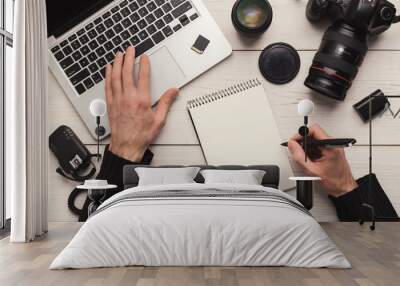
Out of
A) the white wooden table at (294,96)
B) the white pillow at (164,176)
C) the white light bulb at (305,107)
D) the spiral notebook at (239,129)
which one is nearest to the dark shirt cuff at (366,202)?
the white wooden table at (294,96)

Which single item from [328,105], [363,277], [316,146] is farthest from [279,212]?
[328,105]

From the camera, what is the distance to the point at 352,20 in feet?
11.6

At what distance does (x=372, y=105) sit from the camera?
12.5 feet

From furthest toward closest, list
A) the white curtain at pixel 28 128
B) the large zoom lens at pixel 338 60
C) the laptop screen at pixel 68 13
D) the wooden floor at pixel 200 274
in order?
the laptop screen at pixel 68 13
the large zoom lens at pixel 338 60
the white curtain at pixel 28 128
the wooden floor at pixel 200 274

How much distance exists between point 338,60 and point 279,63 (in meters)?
0.44

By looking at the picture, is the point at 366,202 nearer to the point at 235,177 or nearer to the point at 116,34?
the point at 235,177

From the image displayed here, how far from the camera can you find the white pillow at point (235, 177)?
11.4 ft

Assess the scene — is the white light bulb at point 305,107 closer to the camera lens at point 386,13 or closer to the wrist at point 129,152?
the camera lens at point 386,13

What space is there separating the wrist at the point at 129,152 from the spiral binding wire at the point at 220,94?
47cm

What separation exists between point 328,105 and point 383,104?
0.37 metres

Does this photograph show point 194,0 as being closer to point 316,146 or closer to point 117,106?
point 117,106

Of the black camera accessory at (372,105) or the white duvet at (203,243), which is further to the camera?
the black camera accessory at (372,105)

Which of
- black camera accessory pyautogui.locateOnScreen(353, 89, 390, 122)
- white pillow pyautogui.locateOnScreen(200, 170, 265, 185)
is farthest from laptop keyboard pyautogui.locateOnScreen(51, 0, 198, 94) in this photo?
black camera accessory pyautogui.locateOnScreen(353, 89, 390, 122)

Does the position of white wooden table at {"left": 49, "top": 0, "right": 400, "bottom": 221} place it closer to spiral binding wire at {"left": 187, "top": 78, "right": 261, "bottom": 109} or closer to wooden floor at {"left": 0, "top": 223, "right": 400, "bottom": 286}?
spiral binding wire at {"left": 187, "top": 78, "right": 261, "bottom": 109}
